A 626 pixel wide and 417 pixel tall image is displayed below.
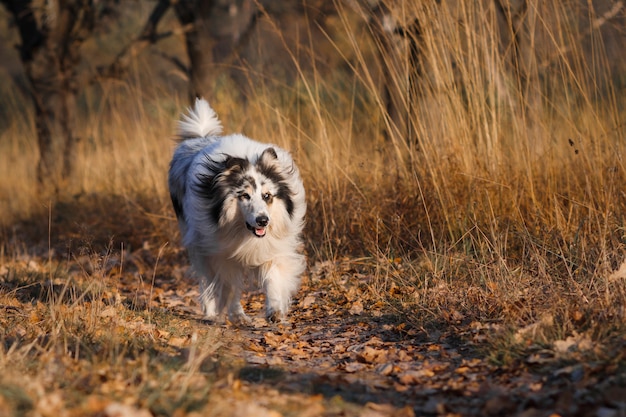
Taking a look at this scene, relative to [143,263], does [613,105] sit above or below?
above

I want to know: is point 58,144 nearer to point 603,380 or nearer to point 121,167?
point 121,167

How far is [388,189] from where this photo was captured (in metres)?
6.42

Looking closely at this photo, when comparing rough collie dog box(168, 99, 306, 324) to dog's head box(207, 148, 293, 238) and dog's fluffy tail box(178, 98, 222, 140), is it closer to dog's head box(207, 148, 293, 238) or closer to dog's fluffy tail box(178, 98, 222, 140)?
dog's head box(207, 148, 293, 238)

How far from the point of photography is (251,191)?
5.18m

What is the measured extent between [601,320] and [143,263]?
187 inches

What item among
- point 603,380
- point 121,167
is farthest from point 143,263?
point 603,380

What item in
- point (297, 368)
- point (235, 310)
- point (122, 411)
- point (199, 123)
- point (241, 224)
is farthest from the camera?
point (199, 123)

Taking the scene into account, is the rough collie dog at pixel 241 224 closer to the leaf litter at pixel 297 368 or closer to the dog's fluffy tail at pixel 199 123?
the leaf litter at pixel 297 368

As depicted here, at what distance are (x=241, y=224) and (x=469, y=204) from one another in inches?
66.5

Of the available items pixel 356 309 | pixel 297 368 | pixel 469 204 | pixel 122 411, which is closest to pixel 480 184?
pixel 469 204

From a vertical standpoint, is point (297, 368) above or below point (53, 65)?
below

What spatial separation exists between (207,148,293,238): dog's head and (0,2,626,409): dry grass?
833 mm

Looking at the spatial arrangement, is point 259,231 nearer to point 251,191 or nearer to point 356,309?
point 251,191

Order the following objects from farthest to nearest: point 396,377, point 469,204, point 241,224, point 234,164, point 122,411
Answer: point 469,204 → point 241,224 → point 234,164 → point 396,377 → point 122,411
